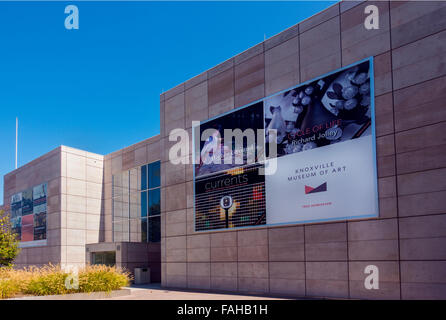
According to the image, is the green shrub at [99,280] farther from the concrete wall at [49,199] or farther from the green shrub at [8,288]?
the concrete wall at [49,199]

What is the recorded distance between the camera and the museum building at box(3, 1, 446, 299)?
14.8 meters

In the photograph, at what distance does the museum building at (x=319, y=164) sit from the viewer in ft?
48.6

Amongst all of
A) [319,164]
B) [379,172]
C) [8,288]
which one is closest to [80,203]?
[8,288]

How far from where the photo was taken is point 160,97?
90.3ft

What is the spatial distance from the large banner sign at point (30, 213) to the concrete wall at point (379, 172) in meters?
19.8

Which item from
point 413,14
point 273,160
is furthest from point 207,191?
point 413,14

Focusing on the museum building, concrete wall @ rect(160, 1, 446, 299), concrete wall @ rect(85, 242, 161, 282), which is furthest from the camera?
concrete wall @ rect(85, 242, 161, 282)

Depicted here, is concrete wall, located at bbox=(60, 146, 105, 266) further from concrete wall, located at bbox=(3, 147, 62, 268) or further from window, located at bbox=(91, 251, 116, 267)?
window, located at bbox=(91, 251, 116, 267)

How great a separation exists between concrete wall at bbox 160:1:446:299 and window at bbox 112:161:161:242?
9.22m

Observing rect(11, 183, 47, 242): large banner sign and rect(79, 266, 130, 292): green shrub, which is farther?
rect(11, 183, 47, 242): large banner sign

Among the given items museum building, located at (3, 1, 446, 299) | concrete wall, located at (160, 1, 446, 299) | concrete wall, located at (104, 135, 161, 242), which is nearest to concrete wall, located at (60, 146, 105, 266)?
concrete wall, located at (104, 135, 161, 242)

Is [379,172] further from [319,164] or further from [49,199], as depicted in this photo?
[49,199]

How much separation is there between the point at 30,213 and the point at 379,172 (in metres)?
32.9

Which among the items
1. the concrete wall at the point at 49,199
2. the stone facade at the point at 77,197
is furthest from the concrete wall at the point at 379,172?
the concrete wall at the point at 49,199
